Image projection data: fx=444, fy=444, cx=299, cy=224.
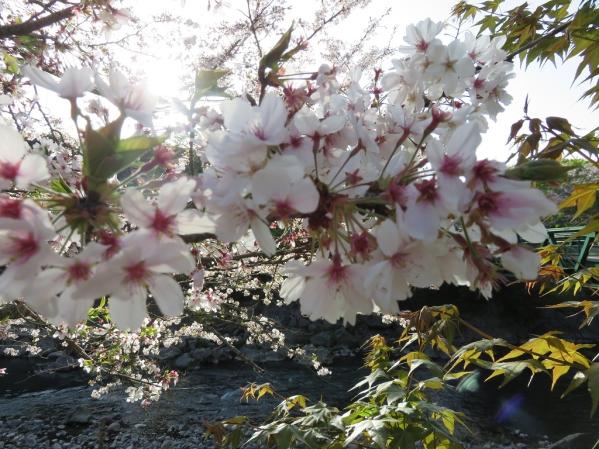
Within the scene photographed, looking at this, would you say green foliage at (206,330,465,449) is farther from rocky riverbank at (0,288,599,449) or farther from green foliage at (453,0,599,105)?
rocky riverbank at (0,288,599,449)

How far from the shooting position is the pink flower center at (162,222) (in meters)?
0.53

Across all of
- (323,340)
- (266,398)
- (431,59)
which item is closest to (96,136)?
(431,59)

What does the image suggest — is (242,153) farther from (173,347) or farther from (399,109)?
(173,347)

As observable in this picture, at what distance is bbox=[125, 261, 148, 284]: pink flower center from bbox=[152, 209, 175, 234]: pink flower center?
0.15 ft

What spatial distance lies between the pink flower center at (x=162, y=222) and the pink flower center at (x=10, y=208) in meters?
0.15

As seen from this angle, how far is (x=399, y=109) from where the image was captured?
0.83 meters

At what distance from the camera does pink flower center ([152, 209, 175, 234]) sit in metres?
0.53

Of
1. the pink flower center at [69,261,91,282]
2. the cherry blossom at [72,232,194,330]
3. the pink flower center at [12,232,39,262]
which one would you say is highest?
the pink flower center at [12,232,39,262]

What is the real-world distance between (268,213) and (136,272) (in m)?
0.18

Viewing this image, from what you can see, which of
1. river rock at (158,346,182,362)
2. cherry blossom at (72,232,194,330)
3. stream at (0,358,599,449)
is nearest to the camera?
cherry blossom at (72,232,194,330)

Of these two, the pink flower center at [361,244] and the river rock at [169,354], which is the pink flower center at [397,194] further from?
the river rock at [169,354]

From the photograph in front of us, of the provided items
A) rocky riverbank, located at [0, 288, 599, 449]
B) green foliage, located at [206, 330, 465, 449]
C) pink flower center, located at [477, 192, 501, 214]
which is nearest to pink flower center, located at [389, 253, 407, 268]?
pink flower center, located at [477, 192, 501, 214]

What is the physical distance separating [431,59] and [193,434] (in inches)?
269

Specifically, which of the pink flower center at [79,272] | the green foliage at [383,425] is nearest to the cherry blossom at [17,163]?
the pink flower center at [79,272]
